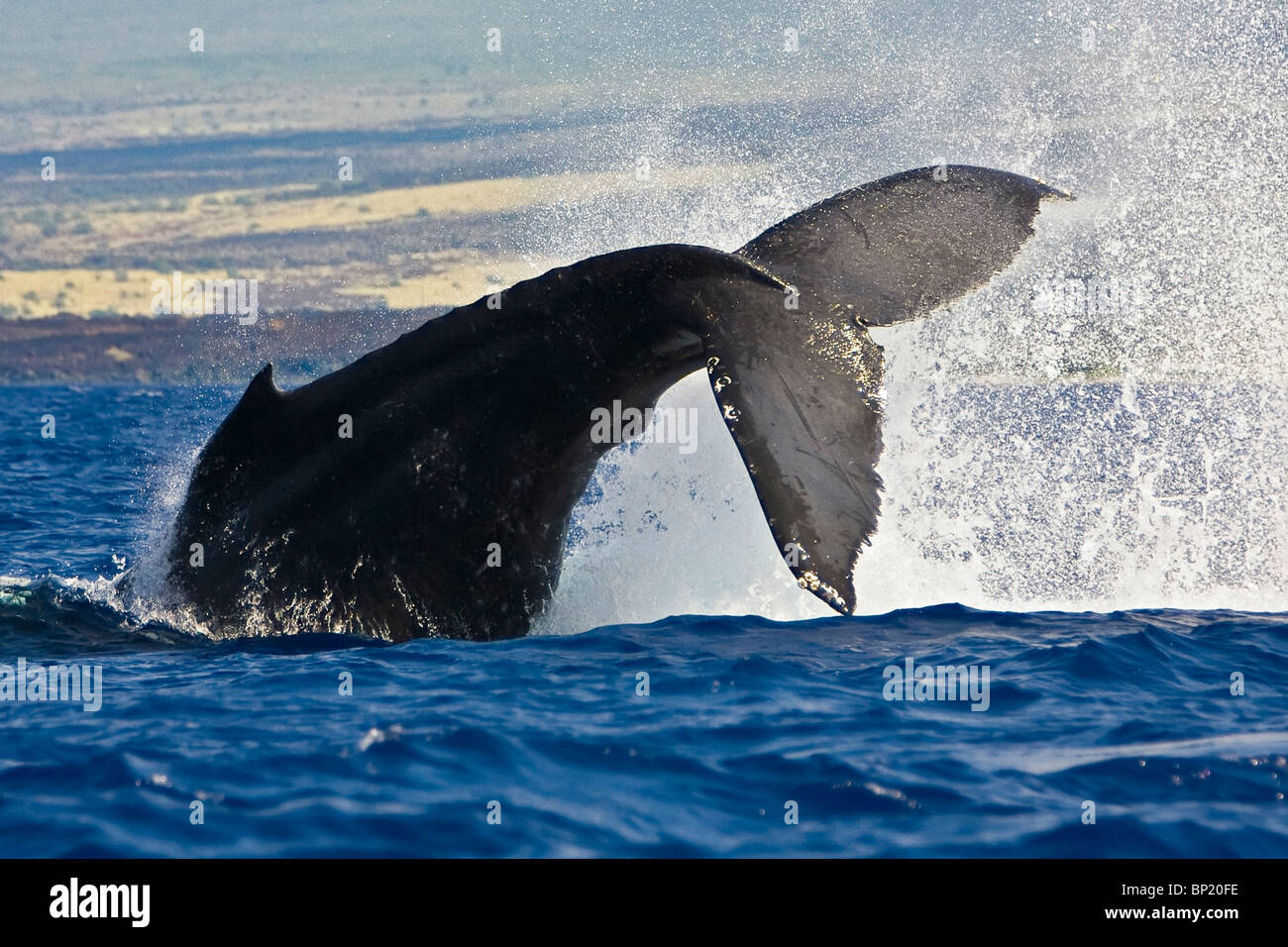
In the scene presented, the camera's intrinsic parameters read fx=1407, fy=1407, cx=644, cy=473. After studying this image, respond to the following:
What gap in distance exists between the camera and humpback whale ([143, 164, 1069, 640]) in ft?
22.8

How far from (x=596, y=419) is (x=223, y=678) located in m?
2.82

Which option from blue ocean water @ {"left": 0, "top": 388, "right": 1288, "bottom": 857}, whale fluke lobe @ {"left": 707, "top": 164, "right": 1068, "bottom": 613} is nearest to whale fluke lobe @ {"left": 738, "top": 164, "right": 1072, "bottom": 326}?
whale fluke lobe @ {"left": 707, "top": 164, "right": 1068, "bottom": 613}

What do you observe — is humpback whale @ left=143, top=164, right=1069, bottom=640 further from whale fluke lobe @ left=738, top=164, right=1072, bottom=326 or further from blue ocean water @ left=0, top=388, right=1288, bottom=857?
blue ocean water @ left=0, top=388, right=1288, bottom=857

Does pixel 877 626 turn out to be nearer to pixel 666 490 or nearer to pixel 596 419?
pixel 666 490

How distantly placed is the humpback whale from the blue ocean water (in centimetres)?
62

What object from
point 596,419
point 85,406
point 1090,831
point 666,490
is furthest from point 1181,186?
point 85,406

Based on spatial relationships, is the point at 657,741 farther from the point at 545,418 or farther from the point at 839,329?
the point at 839,329

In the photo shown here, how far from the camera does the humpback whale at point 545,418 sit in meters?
6.96

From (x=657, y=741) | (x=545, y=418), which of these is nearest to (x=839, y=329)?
(x=545, y=418)

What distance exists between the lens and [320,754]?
718cm

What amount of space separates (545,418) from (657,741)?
1.88m

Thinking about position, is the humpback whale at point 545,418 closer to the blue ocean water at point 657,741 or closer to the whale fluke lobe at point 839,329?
the whale fluke lobe at point 839,329

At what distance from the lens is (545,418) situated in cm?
784

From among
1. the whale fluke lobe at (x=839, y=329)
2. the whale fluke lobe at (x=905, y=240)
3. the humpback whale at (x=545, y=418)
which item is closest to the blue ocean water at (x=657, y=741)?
the humpback whale at (x=545, y=418)
